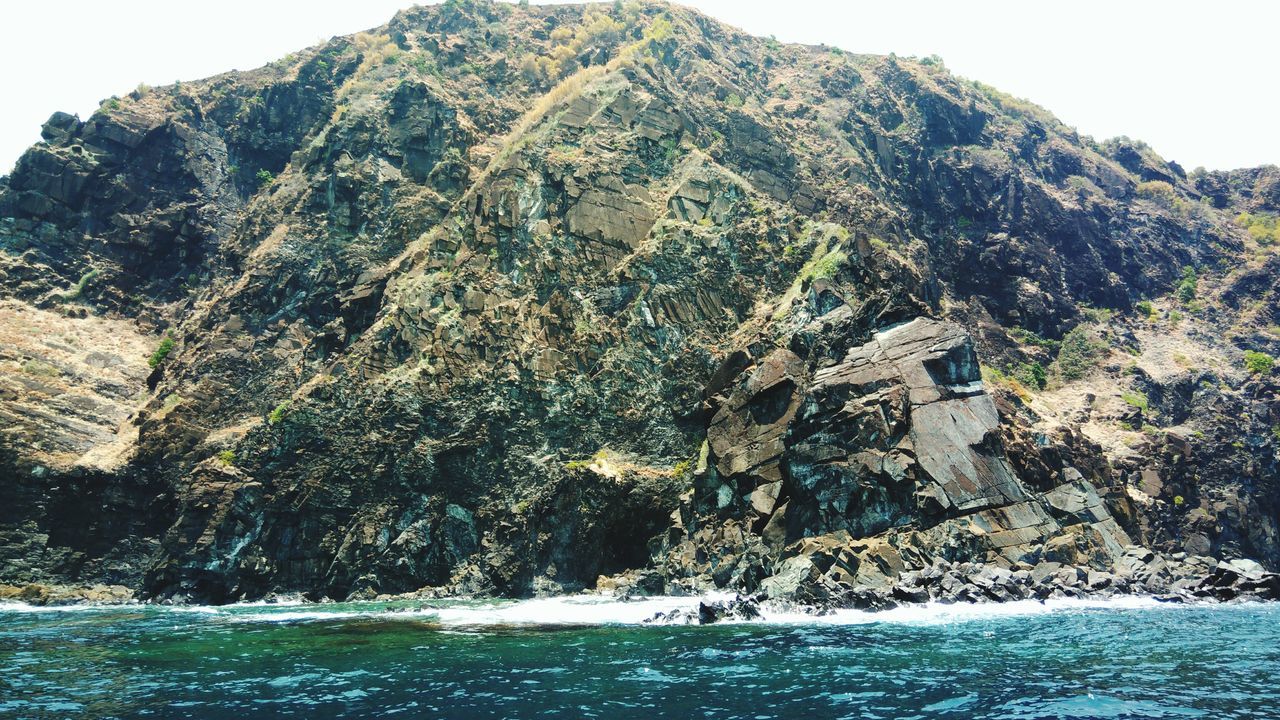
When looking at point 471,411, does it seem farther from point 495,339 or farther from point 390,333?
point 390,333

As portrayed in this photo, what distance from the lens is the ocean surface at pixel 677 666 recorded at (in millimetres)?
17484

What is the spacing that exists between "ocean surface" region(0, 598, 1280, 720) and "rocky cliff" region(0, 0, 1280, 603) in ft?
33.3

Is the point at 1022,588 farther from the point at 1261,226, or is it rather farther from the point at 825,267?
the point at 1261,226

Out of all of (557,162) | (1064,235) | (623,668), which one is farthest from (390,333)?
(1064,235)

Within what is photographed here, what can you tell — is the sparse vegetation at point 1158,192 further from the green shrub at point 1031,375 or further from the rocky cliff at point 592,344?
the green shrub at point 1031,375

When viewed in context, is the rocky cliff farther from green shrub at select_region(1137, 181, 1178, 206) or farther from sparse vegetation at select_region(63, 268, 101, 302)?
green shrub at select_region(1137, 181, 1178, 206)

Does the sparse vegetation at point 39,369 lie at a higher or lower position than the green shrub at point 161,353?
lower

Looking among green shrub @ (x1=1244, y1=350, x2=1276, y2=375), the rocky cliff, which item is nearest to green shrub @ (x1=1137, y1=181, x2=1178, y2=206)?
the rocky cliff

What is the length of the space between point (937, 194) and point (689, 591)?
66.5m

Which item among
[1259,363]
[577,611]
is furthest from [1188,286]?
[577,611]

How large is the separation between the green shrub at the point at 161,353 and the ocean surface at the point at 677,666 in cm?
4038

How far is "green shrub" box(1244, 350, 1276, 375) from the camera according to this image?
74.6m

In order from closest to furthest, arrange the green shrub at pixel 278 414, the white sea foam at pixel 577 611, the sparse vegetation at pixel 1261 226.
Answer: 1. the white sea foam at pixel 577 611
2. the green shrub at pixel 278 414
3. the sparse vegetation at pixel 1261 226

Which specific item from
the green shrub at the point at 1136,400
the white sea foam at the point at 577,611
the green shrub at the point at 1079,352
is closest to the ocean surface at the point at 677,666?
the white sea foam at the point at 577,611
